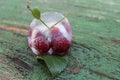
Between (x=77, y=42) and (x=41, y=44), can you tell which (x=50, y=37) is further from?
(x=77, y=42)

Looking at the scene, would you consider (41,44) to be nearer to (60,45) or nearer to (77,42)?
(60,45)

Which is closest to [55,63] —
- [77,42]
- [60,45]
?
[60,45]

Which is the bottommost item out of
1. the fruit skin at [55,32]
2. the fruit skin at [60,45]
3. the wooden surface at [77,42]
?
the wooden surface at [77,42]

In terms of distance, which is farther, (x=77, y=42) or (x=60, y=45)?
(x=77, y=42)

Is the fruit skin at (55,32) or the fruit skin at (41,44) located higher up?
the fruit skin at (55,32)

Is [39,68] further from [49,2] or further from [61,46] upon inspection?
[49,2]
